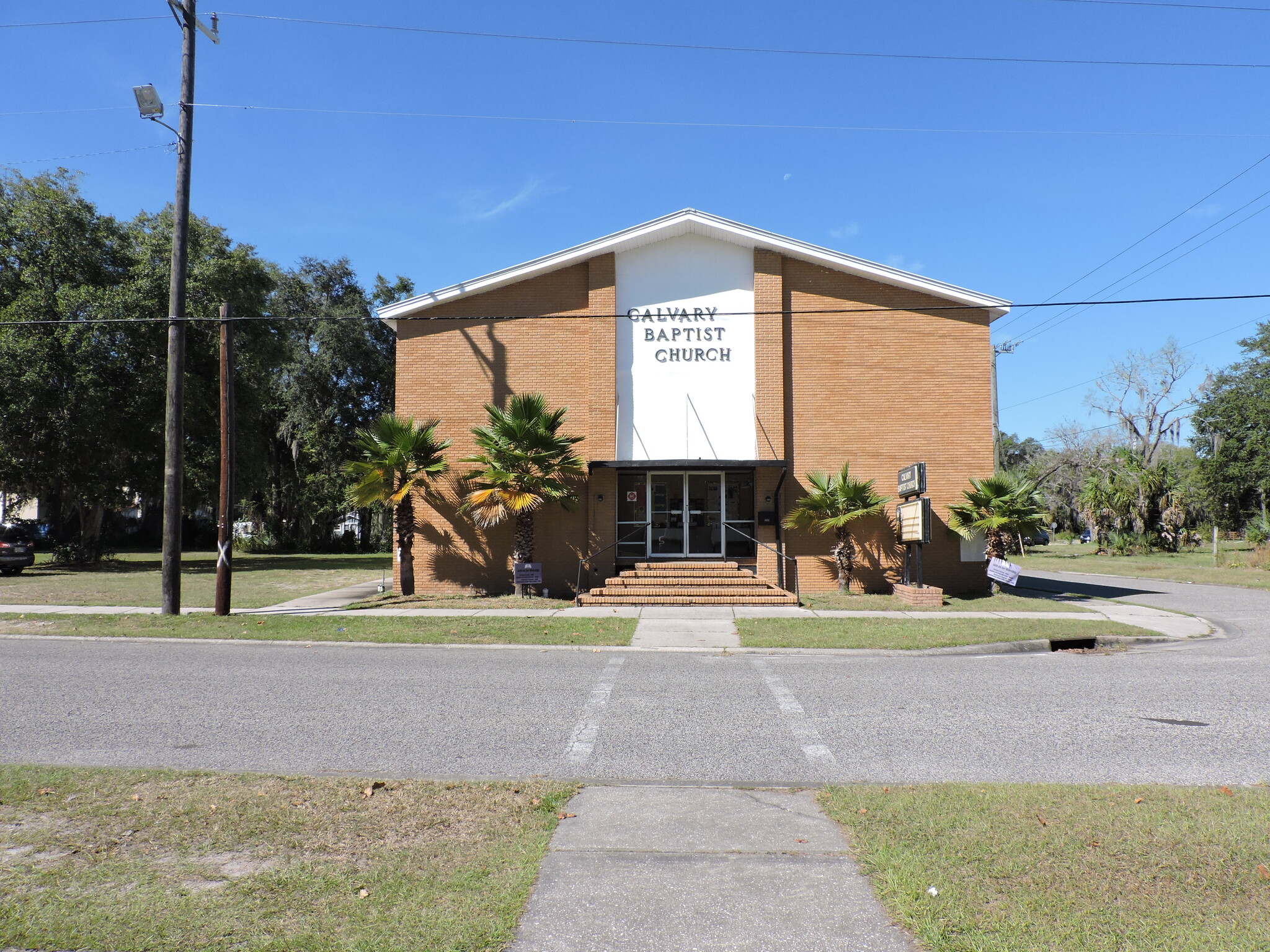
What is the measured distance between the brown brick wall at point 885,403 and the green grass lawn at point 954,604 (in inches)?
38.5

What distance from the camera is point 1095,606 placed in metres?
16.4

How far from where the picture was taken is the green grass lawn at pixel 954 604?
15398 millimetres

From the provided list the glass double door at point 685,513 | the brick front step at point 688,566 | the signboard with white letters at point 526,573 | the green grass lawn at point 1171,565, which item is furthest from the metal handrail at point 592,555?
the green grass lawn at point 1171,565

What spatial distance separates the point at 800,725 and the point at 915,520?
10.2 metres

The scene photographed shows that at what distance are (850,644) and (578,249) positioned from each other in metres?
11.3

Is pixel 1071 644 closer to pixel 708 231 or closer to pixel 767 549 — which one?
pixel 767 549

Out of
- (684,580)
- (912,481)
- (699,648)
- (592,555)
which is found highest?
(912,481)

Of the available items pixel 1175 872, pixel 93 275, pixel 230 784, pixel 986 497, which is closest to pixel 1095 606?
pixel 986 497

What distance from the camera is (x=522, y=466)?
16938 millimetres

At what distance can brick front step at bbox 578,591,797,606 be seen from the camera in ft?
54.0

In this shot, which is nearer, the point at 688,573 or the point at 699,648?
the point at 699,648

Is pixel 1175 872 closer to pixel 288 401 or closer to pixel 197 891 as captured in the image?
pixel 197 891

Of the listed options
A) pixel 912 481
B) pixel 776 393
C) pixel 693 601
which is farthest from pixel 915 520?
pixel 693 601

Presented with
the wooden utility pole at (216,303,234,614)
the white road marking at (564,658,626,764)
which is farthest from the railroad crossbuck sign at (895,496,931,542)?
the wooden utility pole at (216,303,234,614)
